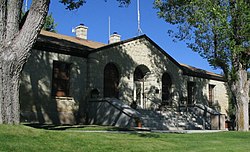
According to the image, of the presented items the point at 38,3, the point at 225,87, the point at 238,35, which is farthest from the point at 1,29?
the point at 225,87

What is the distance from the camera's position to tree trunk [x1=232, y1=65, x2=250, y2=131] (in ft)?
61.8

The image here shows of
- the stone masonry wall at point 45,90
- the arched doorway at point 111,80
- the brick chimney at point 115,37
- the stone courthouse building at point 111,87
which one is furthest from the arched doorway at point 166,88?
the brick chimney at point 115,37

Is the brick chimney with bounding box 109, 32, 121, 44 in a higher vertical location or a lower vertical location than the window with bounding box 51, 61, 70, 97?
higher

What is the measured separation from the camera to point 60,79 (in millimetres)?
19375

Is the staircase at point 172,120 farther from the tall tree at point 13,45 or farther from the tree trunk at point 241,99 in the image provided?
the tall tree at point 13,45

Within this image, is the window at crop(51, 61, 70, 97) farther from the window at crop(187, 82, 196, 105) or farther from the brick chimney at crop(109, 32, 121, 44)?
the brick chimney at crop(109, 32, 121, 44)

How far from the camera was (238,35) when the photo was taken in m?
17.9

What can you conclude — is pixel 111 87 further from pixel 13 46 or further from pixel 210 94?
pixel 13 46

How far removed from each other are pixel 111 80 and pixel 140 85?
10.1 feet

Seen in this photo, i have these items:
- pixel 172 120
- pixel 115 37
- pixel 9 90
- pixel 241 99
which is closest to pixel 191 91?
pixel 172 120

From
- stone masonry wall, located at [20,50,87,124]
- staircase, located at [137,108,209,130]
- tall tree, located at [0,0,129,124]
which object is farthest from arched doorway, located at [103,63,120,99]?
tall tree, located at [0,0,129,124]

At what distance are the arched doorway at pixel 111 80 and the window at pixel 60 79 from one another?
8.85ft

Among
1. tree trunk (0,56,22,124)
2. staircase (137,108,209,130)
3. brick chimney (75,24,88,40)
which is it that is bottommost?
staircase (137,108,209,130)

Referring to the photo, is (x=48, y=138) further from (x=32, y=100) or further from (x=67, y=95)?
(x=67, y=95)
